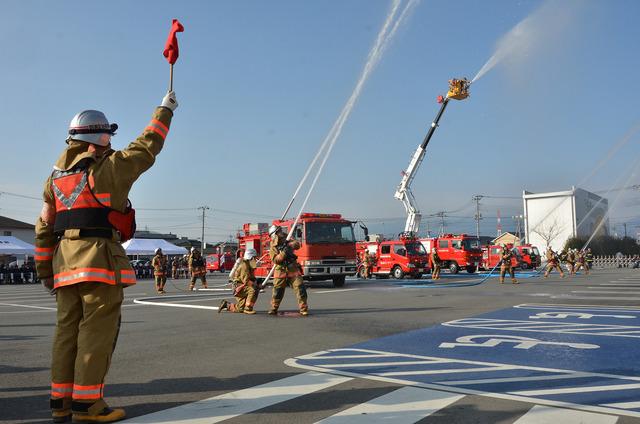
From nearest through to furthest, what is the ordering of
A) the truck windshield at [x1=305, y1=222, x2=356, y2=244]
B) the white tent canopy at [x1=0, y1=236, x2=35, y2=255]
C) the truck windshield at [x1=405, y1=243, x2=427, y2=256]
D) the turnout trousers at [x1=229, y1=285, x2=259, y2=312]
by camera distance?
the turnout trousers at [x1=229, y1=285, x2=259, y2=312], the truck windshield at [x1=305, y1=222, x2=356, y2=244], the truck windshield at [x1=405, y1=243, x2=427, y2=256], the white tent canopy at [x1=0, y1=236, x2=35, y2=255]

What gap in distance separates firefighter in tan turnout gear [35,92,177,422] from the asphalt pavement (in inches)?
14.2

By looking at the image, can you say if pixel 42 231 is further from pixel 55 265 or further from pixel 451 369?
pixel 451 369

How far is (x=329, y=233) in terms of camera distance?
1994 centimetres

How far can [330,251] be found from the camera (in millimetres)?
19812

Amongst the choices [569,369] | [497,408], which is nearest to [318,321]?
[569,369]

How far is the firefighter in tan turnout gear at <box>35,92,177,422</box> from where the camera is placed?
3.49 meters

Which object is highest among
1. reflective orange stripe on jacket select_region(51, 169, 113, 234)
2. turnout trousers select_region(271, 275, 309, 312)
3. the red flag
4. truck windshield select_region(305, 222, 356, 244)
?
the red flag

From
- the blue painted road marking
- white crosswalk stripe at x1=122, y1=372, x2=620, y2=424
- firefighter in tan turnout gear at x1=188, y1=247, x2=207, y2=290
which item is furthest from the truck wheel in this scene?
white crosswalk stripe at x1=122, y1=372, x2=620, y2=424

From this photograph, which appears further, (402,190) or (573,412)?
(402,190)

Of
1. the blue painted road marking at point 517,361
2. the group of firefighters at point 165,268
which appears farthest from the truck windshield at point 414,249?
the blue painted road marking at point 517,361

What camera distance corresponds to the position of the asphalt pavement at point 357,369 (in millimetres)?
3666

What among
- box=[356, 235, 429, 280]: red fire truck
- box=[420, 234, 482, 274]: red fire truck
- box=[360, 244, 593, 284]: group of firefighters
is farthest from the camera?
box=[420, 234, 482, 274]: red fire truck

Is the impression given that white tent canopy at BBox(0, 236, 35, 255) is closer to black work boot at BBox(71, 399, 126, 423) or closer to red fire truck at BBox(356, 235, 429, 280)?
red fire truck at BBox(356, 235, 429, 280)

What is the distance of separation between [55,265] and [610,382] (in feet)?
14.7
